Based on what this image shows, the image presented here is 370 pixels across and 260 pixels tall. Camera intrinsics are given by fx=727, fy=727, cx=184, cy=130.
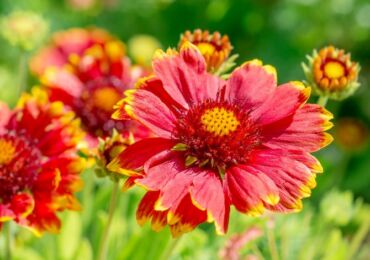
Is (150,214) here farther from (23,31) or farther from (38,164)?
(23,31)

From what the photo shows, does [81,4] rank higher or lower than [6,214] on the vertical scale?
higher

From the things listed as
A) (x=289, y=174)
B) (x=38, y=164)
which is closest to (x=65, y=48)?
(x=38, y=164)

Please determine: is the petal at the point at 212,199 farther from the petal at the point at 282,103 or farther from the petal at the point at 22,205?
the petal at the point at 22,205

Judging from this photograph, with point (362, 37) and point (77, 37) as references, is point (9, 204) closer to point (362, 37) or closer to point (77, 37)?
point (77, 37)

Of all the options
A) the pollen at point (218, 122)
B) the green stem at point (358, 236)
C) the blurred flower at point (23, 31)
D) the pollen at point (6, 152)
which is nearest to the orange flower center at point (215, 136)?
the pollen at point (218, 122)

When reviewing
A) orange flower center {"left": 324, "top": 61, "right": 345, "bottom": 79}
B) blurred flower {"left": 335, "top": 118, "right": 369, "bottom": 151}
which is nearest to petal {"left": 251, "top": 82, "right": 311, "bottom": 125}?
orange flower center {"left": 324, "top": 61, "right": 345, "bottom": 79}

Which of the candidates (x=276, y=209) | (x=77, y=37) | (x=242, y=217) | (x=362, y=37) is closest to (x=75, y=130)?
(x=276, y=209)
